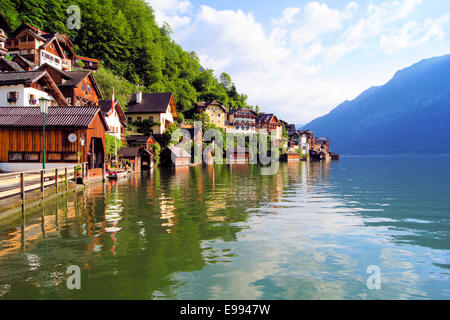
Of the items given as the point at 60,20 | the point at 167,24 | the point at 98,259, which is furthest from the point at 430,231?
the point at 167,24

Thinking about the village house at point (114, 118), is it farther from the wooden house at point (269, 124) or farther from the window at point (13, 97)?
the wooden house at point (269, 124)

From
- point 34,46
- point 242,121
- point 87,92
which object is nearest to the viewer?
point 87,92

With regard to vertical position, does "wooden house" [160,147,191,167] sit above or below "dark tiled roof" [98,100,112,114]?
below

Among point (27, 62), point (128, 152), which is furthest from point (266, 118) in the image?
point (27, 62)

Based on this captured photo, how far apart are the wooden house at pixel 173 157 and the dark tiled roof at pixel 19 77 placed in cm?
3889

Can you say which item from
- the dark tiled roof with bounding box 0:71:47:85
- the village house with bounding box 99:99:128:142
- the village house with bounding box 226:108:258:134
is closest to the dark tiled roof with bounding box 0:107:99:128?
the dark tiled roof with bounding box 0:71:47:85

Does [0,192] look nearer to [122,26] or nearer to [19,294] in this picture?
[19,294]

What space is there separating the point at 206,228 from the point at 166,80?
359 feet

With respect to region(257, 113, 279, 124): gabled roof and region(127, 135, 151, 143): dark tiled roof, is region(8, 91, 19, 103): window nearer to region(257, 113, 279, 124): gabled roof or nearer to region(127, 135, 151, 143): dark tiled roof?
region(127, 135, 151, 143): dark tiled roof

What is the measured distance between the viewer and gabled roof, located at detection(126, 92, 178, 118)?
83750 mm

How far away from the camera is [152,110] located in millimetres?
83438

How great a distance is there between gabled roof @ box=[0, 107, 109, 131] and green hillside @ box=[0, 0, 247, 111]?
135 feet

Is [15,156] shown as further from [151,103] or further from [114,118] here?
[151,103]

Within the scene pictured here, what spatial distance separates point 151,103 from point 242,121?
169 feet
